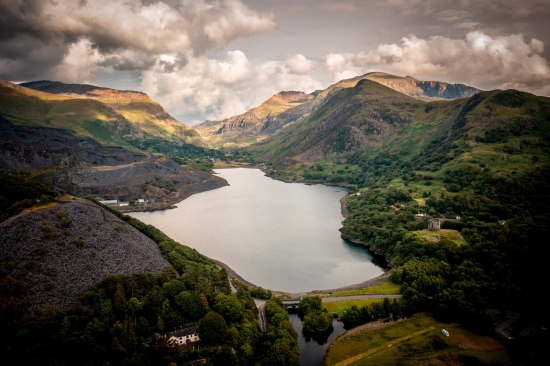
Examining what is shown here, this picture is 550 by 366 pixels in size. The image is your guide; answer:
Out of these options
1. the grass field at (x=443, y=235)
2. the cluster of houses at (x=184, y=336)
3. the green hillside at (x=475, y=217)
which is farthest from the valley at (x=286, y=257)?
the cluster of houses at (x=184, y=336)

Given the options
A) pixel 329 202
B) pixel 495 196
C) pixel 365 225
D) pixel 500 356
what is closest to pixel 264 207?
pixel 329 202

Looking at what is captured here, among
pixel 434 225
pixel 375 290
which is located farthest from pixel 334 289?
pixel 434 225

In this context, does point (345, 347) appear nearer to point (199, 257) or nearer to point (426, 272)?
point (426, 272)

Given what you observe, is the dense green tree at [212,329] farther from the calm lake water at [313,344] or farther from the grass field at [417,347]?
the grass field at [417,347]

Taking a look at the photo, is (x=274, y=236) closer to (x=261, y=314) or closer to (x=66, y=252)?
(x=261, y=314)

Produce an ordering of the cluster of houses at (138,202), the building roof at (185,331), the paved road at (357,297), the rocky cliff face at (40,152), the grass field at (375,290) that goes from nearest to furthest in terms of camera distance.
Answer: the building roof at (185,331) < the paved road at (357,297) < the grass field at (375,290) < the rocky cliff face at (40,152) < the cluster of houses at (138,202)

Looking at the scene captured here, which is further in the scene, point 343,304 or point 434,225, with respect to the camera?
point 434,225
